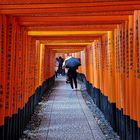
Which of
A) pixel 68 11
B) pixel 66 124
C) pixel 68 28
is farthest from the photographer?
pixel 66 124

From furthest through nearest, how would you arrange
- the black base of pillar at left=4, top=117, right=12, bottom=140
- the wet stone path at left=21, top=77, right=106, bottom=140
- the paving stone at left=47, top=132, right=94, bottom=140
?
the wet stone path at left=21, top=77, right=106, bottom=140 → the paving stone at left=47, top=132, right=94, bottom=140 → the black base of pillar at left=4, top=117, right=12, bottom=140

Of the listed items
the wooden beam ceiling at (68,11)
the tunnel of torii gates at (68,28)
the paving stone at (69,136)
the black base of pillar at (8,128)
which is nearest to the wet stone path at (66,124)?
the paving stone at (69,136)

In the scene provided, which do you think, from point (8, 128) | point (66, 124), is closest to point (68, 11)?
point (8, 128)

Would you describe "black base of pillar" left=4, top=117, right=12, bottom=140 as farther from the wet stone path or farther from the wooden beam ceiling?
the wooden beam ceiling

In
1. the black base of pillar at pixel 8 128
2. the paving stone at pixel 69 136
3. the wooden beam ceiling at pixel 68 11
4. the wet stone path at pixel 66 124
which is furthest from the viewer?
the wet stone path at pixel 66 124

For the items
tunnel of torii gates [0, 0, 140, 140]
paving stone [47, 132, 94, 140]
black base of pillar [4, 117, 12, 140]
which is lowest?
paving stone [47, 132, 94, 140]

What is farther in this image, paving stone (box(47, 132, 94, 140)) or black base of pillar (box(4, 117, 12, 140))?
paving stone (box(47, 132, 94, 140))

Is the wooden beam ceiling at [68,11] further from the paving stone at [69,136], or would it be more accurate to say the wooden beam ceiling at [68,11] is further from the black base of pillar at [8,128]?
the paving stone at [69,136]

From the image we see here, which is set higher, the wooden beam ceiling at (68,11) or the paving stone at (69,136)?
the wooden beam ceiling at (68,11)

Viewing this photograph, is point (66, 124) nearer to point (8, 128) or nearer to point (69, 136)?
point (69, 136)

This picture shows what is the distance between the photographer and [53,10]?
5.82 metres

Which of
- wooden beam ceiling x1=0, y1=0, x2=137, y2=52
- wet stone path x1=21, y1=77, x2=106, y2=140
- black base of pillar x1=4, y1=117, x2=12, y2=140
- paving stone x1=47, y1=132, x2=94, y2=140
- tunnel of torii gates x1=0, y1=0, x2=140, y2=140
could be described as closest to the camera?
wooden beam ceiling x1=0, y1=0, x2=137, y2=52

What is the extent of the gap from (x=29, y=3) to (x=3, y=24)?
2.80 ft

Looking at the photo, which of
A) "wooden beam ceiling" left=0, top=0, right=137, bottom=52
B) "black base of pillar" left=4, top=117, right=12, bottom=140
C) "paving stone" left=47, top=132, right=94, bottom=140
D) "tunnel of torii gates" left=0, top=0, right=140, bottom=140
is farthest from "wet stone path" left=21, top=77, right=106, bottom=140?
"wooden beam ceiling" left=0, top=0, right=137, bottom=52
